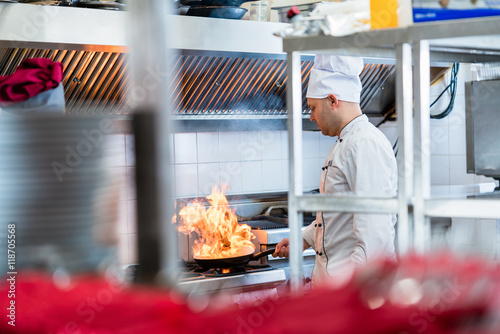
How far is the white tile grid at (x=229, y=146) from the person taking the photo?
467 cm

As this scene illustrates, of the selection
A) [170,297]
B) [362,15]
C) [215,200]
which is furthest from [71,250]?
[215,200]

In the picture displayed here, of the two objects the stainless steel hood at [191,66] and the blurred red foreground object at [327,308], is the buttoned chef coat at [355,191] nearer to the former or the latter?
the stainless steel hood at [191,66]

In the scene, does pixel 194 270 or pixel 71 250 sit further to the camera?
pixel 194 270

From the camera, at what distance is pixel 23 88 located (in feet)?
5.98

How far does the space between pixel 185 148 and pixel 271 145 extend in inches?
30.6

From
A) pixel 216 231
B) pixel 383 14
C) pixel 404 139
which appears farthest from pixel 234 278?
pixel 383 14

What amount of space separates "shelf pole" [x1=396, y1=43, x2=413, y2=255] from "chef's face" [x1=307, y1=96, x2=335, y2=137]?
1.23 meters

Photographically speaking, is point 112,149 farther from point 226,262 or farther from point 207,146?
point 207,146

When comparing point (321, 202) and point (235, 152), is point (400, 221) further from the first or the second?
point (235, 152)

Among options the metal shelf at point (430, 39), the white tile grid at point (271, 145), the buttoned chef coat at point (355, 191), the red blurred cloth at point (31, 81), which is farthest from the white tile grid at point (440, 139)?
the red blurred cloth at point (31, 81)

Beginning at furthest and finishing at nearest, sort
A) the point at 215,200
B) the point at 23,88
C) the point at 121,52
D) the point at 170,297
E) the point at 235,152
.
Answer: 1. the point at 235,152
2. the point at 215,200
3. the point at 121,52
4. the point at 23,88
5. the point at 170,297

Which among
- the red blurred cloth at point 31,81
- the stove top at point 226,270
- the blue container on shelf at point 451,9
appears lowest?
the stove top at point 226,270

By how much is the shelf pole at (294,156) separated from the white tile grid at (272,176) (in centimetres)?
295

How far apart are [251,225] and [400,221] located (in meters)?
2.47
